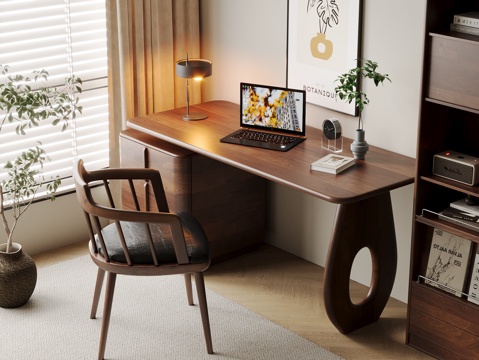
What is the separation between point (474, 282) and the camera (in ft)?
10.5

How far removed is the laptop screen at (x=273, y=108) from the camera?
3.85 metres

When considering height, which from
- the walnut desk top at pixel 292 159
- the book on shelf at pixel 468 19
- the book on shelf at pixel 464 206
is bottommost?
the book on shelf at pixel 464 206

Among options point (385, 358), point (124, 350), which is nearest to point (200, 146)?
point (124, 350)

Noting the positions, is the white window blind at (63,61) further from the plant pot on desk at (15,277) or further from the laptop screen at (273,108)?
the laptop screen at (273,108)

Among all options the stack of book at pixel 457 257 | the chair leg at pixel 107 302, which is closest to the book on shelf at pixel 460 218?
the stack of book at pixel 457 257

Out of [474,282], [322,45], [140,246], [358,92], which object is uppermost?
→ [322,45]

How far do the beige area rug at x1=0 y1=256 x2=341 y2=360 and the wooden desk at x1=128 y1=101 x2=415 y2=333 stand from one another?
277mm

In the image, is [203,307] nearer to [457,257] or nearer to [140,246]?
[140,246]

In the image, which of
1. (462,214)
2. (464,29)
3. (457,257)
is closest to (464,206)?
(462,214)

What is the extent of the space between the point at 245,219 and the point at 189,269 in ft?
3.50

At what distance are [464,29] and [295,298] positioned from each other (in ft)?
5.04

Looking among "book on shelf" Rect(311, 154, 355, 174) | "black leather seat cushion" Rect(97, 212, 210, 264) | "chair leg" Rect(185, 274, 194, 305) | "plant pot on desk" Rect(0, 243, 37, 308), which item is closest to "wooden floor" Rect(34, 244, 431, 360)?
"chair leg" Rect(185, 274, 194, 305)

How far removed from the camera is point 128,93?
14.3 ft

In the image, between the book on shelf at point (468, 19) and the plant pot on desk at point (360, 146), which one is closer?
the book on shelf at point (468, 19)
